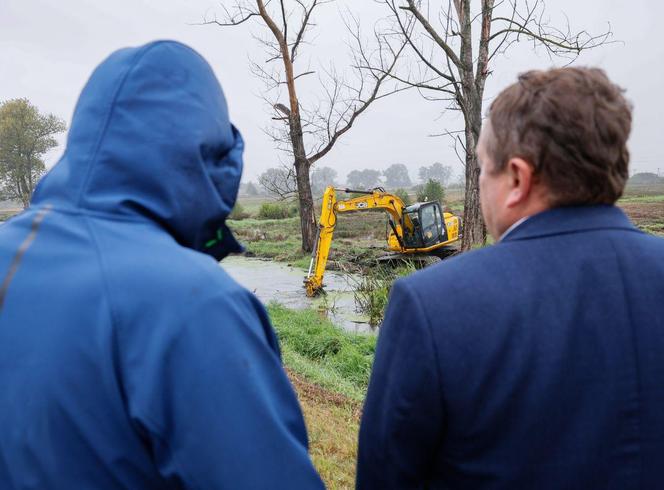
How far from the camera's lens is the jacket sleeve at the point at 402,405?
1.20 metres

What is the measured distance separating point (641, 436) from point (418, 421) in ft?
1.68

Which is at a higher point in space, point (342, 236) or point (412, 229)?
point (412, 229)

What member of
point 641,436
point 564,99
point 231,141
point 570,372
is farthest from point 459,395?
point 231,141

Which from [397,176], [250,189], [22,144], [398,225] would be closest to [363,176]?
[397,176]

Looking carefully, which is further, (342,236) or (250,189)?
(250,189)

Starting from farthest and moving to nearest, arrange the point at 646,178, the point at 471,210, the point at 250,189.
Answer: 1. the point at 250,189
2. the point at 646,178
3. the point at 471,210

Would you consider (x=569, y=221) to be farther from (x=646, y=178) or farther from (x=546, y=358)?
(x=646, y=178)

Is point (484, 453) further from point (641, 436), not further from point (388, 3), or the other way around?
point (388, 3)

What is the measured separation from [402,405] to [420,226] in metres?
15.3

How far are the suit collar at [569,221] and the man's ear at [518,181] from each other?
0.06 meters

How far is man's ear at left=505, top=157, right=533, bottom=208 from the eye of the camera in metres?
1.26

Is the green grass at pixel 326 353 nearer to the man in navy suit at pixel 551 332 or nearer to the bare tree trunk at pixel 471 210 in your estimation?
the bare tree trunk at pixel 471 210

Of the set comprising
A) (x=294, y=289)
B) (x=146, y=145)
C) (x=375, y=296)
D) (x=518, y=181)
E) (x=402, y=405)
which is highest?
(x=146, y=145)

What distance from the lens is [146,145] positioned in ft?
3.70
